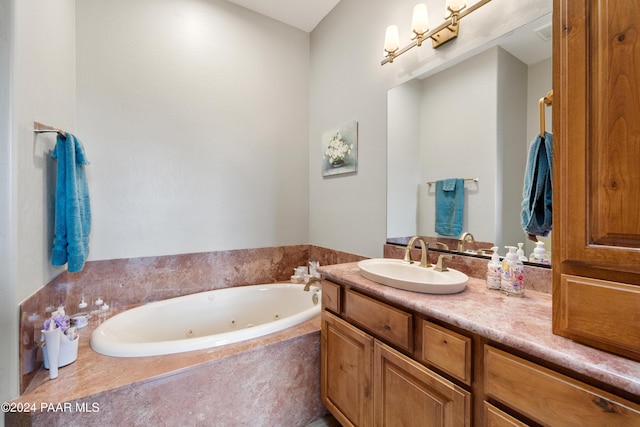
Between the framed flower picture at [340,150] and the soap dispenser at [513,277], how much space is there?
1300mm

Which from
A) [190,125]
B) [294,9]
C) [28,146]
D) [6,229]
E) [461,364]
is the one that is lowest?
[461,364]

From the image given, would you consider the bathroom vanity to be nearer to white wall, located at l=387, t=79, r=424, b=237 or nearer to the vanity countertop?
the vanity countertop

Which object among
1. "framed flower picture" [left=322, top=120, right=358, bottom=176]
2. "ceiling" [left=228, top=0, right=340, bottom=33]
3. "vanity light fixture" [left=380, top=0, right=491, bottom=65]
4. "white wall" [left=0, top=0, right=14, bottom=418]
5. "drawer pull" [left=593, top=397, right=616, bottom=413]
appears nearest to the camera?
"drawer pull" [left=593, top=397, right=616, bottom=413]

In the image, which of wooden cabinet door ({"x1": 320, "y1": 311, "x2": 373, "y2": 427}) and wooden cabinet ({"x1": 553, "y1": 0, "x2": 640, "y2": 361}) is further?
wooden cabinet door ({"x1": 320, "y1": 311, "x2": 373, "y2": 427})

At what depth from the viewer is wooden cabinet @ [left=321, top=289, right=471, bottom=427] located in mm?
909

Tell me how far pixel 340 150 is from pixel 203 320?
182cm

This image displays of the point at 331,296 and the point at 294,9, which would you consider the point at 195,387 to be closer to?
the point at 331,296

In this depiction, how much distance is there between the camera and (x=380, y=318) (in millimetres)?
1136

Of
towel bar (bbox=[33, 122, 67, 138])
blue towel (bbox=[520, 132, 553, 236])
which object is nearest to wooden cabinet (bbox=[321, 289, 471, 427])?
blue towel (bbox=[520, 132, 553, 236])

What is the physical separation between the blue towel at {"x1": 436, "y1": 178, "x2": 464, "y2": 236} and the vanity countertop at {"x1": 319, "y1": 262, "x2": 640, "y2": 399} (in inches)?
13.7

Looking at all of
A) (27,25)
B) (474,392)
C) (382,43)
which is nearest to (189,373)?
(474,392)

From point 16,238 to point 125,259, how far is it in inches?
39.1

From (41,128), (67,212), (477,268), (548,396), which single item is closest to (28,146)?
(41,128)

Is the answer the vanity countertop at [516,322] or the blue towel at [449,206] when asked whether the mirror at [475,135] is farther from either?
the vanity countertop at [516,322]
